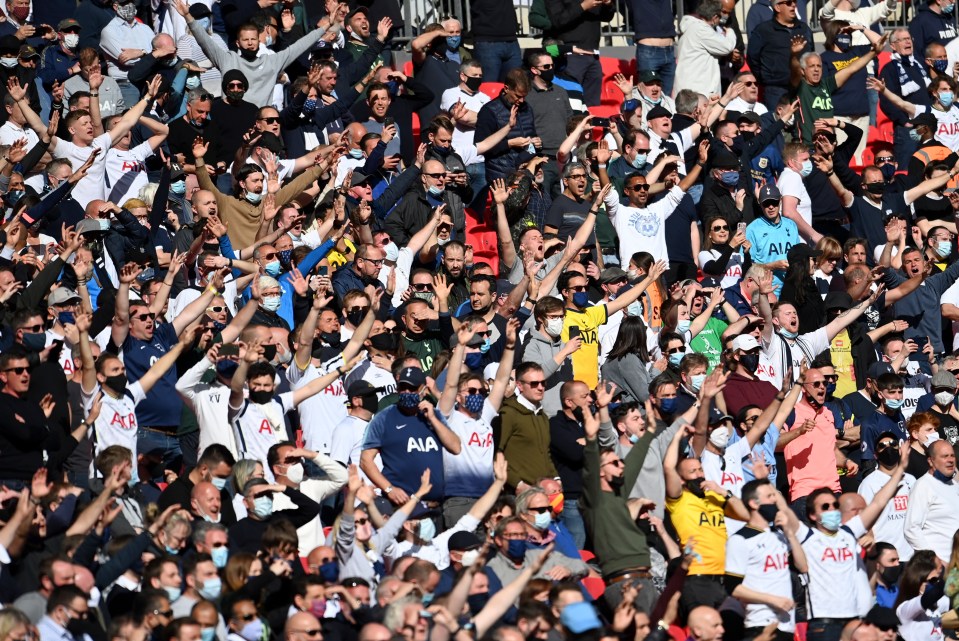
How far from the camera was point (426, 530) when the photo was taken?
1273 centimetres

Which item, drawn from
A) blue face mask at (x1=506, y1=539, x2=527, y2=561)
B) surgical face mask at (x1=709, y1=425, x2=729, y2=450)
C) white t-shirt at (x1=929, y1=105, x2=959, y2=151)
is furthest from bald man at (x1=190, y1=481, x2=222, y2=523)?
white t-shirt at (x1=929, y1=105, x2=959, y2=151)

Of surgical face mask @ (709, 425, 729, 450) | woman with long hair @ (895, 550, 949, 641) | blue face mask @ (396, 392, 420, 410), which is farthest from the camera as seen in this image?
surgical face mask @ (709, 425, 729, 450)

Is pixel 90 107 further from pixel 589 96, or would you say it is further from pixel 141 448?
pixel 589 96

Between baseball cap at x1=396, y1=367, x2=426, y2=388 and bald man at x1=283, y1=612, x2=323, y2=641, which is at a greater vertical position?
bald man at x1=283, y1=612, x2=323, y2=641

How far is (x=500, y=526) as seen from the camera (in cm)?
1263

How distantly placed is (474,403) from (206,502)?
2061mm

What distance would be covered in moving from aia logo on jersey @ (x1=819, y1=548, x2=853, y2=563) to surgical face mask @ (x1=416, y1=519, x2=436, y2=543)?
2.43m

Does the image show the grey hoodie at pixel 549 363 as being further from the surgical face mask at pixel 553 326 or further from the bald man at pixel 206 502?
the bald man at pixel 206 502

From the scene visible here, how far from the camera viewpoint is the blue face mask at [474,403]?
13.5 metres

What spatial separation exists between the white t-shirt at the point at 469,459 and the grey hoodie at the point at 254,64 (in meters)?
5.20

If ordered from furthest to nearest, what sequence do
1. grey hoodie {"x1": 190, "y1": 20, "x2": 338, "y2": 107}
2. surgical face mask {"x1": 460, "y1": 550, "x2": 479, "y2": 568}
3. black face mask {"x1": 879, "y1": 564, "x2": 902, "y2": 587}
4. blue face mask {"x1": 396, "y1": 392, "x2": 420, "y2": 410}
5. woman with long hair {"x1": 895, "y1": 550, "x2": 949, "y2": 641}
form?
grey hoodie {"x1": 190, "y1": 20, "x2": 338, "y2": 107} → black face mask {"x1": 879, "y1": 564, "x2": 902, "y2": 587} → woman with long hair {"x1": 895, "y1": 550, "x2": 949, "y2": 641} → blue face mask {"x1": 396, "y1": 392, "x2": 420, "y2": 410} → surgical face mask {"x1": 460, "y1": 550, "x2": 479, "y2": 568}

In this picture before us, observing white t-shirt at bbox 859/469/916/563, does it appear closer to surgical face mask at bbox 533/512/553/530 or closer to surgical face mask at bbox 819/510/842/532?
surgical face mask at bbox 819/510/842/532

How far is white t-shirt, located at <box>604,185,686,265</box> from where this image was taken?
16.7m

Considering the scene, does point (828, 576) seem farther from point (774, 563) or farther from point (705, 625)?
point (705, 625)
